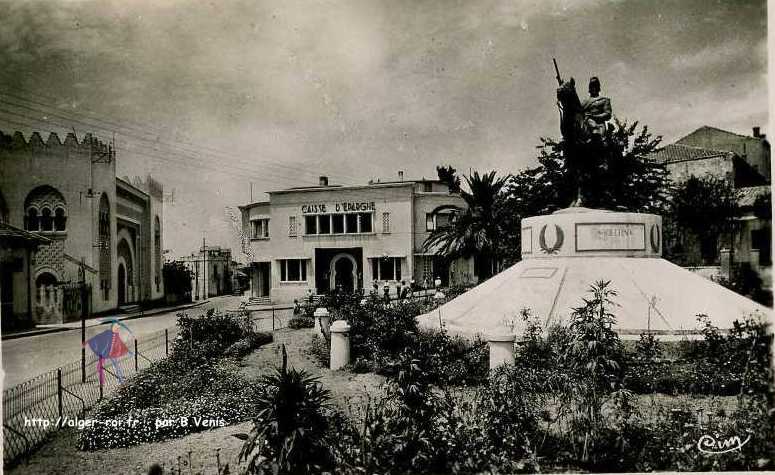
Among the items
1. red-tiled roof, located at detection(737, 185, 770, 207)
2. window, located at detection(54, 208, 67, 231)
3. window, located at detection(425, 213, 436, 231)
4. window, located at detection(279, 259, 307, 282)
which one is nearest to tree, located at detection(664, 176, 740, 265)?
red-tiled roof, located at detection(737, 185, 770, 207)

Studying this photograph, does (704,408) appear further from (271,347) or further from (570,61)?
(271,347)

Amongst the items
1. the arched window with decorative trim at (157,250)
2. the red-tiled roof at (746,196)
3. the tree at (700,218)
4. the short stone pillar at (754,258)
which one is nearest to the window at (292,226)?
the arched window with decorative trim at (157,250)

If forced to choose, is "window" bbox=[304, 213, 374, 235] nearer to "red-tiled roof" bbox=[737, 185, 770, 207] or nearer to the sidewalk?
the sidewalk

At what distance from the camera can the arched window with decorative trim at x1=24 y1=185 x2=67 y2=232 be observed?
5797mm

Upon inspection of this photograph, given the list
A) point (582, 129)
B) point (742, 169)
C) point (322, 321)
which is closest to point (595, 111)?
point (582, 129)

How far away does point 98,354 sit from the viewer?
237 inches

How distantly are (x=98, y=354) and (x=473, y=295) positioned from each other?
214 inches

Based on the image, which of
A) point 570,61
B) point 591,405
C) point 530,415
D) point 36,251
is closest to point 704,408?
point 591,405

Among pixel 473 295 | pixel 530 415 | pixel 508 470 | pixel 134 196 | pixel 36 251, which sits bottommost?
pixel 508 470

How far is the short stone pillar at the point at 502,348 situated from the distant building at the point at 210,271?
4.58 meters

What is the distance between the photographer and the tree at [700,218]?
26.6ft

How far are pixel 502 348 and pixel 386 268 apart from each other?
40.4 feet

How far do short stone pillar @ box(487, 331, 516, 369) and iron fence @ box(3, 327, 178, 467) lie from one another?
4456mm

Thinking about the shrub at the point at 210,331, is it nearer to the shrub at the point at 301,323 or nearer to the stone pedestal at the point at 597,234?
the shrub at the point at 301,323
